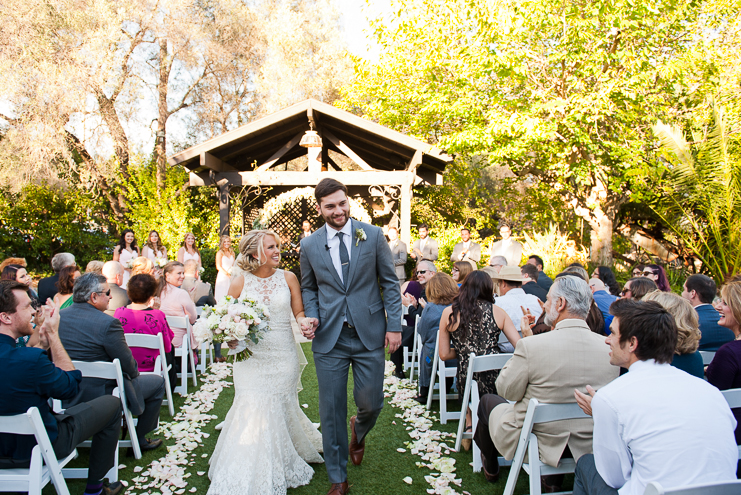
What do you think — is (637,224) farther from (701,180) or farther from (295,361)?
(295,361)

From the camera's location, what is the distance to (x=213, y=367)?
252 inches

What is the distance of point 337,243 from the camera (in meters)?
3.15

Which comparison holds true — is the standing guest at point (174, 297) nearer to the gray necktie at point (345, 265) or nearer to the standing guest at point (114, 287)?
the standing guest at point (114, 287)

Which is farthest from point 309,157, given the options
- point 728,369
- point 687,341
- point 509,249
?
point 728,369

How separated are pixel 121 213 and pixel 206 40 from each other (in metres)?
7.73

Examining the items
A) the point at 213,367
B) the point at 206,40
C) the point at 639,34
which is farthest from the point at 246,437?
the point at 206,40

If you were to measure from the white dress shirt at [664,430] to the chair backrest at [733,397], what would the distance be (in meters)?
0.78

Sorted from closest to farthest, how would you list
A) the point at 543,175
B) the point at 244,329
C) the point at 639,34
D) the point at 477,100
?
the point at 244,329, the point at 639,34, the point at 477,100, the point at 543,175

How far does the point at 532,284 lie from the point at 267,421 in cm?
342

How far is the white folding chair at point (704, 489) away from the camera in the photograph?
158cm

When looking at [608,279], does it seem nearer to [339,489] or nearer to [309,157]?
[339,489]

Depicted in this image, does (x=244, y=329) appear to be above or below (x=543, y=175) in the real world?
below

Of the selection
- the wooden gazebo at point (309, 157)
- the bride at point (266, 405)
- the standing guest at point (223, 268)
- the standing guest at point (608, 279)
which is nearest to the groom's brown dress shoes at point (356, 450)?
the bride at point (266, 405)

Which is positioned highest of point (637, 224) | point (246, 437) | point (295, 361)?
point (637, 224)
